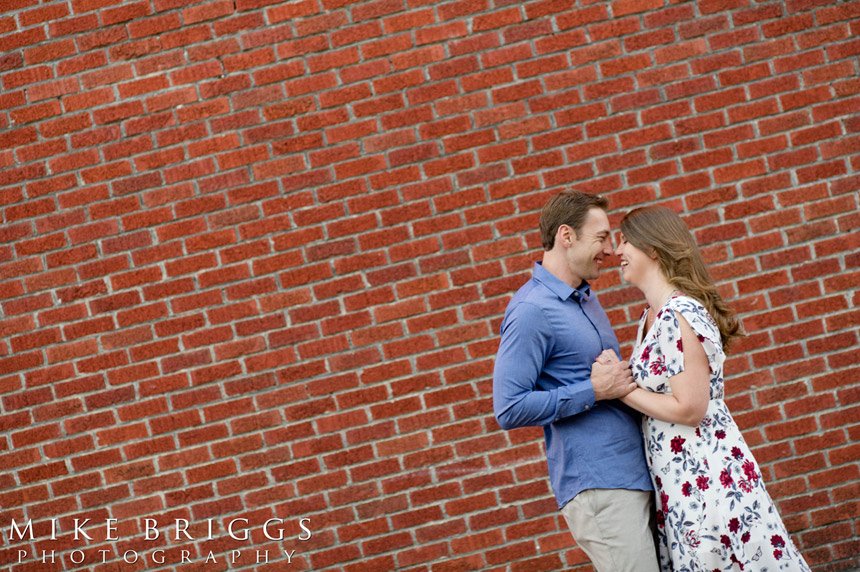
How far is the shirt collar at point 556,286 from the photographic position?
2.75 metres

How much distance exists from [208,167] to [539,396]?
2013mm

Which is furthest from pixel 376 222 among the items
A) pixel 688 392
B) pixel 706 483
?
pixel 706 483

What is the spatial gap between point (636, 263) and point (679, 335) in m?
0.30

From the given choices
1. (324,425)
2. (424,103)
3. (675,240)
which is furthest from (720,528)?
(424,103)

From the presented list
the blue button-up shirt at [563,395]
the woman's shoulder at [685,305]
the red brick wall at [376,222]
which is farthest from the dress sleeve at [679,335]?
the red brick wall at [376,222]

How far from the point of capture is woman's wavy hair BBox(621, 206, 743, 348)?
274 centimetres

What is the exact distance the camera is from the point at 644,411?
2656mm

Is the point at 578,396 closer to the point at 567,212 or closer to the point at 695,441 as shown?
the point at 695,441

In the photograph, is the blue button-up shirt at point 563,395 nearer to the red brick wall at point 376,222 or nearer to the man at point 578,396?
the man at point 578,396

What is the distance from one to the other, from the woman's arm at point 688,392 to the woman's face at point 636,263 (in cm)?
22

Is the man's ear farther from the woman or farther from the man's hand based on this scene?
the man's hand

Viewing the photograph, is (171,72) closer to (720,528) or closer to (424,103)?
(424,103)

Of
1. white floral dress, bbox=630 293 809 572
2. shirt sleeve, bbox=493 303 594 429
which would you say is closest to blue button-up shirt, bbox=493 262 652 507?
shirt sleeve, bbox=493 303 594 429

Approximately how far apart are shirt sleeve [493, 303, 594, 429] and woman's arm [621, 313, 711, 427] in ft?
0.74
